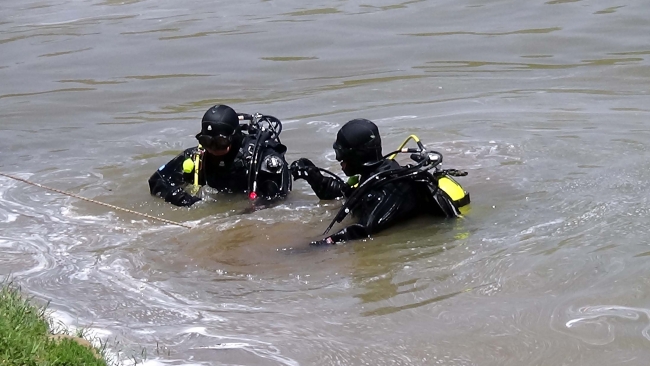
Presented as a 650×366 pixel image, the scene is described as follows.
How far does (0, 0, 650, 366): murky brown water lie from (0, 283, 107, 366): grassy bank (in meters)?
0.53

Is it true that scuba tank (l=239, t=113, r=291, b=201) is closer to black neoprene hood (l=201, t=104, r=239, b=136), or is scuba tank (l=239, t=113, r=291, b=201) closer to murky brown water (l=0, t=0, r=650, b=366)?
murky brown water (l=0, t=0, r=650, b=366)

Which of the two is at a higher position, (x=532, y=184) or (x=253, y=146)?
(x=253, y=146)

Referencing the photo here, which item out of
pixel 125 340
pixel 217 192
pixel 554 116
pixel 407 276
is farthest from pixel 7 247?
pixel 554 116

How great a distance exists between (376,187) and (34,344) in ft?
10.1

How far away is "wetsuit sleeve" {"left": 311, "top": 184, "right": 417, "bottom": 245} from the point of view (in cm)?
702

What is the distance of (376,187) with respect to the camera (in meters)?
6.98

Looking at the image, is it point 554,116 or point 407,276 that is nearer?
point 407,276

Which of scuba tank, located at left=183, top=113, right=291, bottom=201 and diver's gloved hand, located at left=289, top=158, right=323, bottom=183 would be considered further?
scuba tank, located at left=183, top=113, right=291, bottom=201

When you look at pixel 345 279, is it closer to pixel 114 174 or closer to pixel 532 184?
pixel 532 184

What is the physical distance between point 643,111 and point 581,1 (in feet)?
24.7

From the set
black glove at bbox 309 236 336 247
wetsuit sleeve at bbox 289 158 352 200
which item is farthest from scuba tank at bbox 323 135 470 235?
wetsuit sleeve at bbox 289 158 352 200

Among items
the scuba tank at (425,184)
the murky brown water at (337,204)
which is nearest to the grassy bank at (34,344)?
the murky brown water at (337,204)

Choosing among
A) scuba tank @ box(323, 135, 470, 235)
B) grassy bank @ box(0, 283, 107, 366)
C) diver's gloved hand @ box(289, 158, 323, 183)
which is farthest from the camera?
diver's gloved hand @ box(289, 158, 323, 183)

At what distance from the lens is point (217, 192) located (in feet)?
27.7
